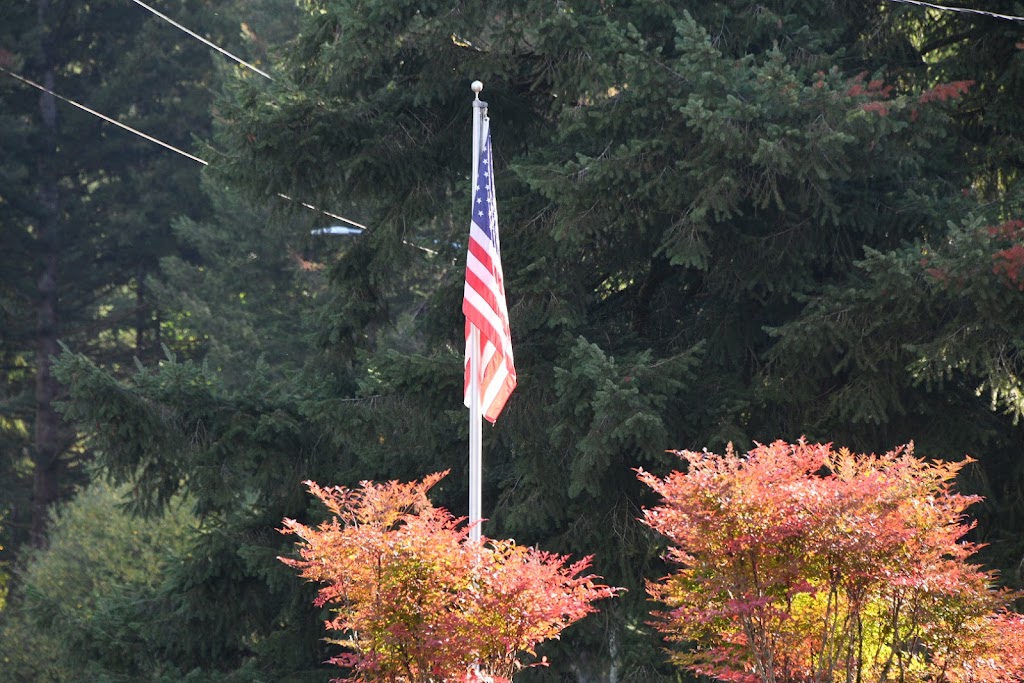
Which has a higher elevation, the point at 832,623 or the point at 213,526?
the point at 213,526

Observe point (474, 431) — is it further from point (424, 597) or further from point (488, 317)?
point (424, 597)

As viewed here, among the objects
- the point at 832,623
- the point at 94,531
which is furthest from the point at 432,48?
the point at 94,531

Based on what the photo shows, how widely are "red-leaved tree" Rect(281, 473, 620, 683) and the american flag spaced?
58.2 inches

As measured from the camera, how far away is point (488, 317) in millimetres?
7914

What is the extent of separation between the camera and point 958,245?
899 cm

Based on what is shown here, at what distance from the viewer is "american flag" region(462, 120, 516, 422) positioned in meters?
7.91

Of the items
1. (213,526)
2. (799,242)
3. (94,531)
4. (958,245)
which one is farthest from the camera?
(94,531)

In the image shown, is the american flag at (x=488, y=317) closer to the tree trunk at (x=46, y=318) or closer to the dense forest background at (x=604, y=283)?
the dense forest background at (x=604, y=283)

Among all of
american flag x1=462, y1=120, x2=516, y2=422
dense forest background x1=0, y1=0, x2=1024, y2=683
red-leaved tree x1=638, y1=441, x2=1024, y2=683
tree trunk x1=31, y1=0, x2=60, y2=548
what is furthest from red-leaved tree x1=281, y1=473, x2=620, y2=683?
tree trunk x1=31, y1=0, x2=60, y2=548

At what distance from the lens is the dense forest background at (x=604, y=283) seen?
9727 millimetres

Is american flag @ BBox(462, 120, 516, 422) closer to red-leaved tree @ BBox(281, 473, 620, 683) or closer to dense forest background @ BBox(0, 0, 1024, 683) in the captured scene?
red-leaved tree @ BBox(281, 473, 620, 683)

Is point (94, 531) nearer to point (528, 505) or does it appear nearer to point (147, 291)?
point (147, 291)

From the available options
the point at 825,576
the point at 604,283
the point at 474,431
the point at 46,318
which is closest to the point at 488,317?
the point at 474,431

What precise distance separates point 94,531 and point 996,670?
18.5 metres
